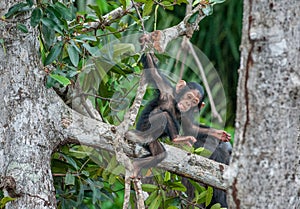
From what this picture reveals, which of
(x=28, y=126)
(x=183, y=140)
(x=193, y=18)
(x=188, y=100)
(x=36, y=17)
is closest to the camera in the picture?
(x=36, y=17)

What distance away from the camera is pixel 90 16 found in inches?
82.8

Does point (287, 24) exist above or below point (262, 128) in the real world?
above

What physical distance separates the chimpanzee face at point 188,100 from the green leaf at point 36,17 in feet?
2.61

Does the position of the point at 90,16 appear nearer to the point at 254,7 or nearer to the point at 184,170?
the point at 184,170

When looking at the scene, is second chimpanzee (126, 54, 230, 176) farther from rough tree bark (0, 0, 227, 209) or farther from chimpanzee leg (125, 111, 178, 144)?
rough tree bark (0, 0, 227, 209)

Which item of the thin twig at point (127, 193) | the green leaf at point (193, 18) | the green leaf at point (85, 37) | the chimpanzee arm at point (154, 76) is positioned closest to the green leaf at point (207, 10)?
the green leaf at point (193, 18)

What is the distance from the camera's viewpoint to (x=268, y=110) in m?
1.13

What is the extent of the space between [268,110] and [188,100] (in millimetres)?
1276

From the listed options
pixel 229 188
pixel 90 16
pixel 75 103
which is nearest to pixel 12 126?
pixel 75 103

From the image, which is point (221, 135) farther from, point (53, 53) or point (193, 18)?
point (53, 53)

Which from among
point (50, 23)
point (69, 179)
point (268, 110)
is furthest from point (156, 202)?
point (268, 110)

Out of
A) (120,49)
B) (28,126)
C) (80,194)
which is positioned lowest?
(80,194)

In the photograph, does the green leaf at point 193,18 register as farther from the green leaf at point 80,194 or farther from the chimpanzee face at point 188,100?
the green leaf at point 80,194

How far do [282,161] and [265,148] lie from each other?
41 millimetres
